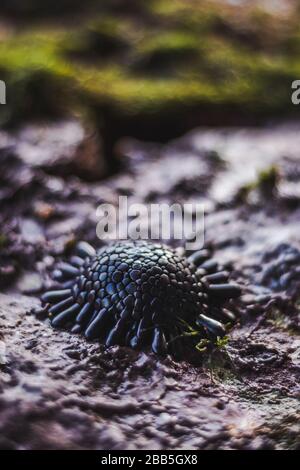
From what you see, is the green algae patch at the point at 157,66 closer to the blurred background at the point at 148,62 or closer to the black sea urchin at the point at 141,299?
the blurred background at the point at 148,62

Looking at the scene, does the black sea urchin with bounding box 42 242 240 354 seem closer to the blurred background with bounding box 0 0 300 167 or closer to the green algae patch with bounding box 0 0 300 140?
the blurred background with bounding box 0 0 300 167

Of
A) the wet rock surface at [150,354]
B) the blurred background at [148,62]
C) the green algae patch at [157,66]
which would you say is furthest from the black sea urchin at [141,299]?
the green algae patch at [157,66]

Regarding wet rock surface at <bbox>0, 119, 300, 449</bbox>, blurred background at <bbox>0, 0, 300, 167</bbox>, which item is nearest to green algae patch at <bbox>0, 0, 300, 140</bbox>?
blurred background at <bbox>0, 0, 300, 167</bbox>

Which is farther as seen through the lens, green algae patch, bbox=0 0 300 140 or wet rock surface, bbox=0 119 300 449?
green algae patch, bbox=0 0 300 140

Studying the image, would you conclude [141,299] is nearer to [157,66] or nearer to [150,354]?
[150,354]

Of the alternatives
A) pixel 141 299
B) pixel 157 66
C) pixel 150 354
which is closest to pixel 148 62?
pixel 157 66

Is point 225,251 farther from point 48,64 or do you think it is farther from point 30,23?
point 30,23
